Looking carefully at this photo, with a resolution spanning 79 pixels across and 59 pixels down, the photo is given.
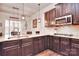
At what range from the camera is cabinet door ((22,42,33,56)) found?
172cm

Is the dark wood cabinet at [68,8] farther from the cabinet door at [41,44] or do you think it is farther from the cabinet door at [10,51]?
the cabinet door at [10,51]

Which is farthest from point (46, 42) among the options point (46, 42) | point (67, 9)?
point (67, 9)

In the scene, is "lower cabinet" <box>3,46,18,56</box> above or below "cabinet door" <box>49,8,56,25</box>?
below

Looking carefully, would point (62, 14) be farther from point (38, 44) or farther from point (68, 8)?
point (38, 44)

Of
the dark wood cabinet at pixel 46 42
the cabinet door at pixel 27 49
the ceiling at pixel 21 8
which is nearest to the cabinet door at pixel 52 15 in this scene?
the ceiling at pixel 21 8

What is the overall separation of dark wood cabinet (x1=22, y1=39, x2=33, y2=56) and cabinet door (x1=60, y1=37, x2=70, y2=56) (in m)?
0.60

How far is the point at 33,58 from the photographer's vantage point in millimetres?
1596

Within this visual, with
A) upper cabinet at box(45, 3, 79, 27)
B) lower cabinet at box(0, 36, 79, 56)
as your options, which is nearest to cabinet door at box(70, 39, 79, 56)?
lower cabinet at box(0, 36, 79, 56)

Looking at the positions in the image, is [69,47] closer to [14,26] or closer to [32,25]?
[32,25]

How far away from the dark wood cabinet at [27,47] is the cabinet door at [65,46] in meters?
0.60

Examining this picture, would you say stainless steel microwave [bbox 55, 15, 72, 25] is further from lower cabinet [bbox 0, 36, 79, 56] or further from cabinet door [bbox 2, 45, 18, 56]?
cabinet door [bbox 2, 45, 18, 56]

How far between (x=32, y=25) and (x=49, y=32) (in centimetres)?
35

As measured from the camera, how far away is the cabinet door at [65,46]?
62.9 inches

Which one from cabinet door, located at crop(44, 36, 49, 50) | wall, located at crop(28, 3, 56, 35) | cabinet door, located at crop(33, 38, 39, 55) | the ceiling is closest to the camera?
the ceiling
